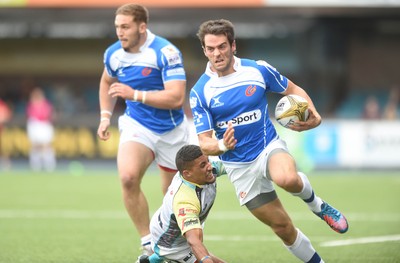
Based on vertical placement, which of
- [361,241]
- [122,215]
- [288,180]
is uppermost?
[288,180]

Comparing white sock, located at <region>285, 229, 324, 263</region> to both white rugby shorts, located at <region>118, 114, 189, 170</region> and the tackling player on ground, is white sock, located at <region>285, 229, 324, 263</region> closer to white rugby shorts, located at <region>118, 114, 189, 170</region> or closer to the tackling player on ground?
the tackling player on ground

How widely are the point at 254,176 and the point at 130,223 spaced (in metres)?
4.96

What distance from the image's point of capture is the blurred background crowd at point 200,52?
23.9 meters

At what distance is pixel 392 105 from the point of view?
78.2ft

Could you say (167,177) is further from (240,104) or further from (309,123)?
(309,123)

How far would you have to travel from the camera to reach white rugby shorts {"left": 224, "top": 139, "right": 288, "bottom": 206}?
7.55m

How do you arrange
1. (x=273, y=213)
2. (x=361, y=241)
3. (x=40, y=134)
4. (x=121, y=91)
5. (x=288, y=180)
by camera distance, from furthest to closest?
(x=40, y=134) < (x=361, y=241) < (x=121, y=91) < (x=273, y=213) < (x=288, y=180)

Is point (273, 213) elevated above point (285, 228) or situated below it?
above

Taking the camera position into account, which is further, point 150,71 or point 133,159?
point 150,71

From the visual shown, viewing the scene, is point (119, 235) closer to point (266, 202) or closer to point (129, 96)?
point (129, 96)

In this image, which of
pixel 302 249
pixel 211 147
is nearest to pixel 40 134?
pixel 302 249

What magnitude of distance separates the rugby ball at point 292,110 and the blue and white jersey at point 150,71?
1.59 meters

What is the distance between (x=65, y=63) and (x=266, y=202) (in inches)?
921

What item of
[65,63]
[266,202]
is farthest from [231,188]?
[65,63]
